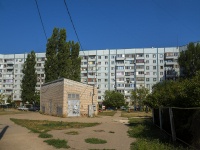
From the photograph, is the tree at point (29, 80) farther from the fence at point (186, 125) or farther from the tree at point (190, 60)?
the fence at point (186, 125)

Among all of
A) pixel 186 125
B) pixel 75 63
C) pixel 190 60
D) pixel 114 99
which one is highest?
pixel 190 60

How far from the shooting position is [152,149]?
10438mm

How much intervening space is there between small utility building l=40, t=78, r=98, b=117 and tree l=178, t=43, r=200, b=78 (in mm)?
32377

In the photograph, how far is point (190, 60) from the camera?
7169cm

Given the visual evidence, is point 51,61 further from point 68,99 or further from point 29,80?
point 29,80

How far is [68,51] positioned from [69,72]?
3.88 m

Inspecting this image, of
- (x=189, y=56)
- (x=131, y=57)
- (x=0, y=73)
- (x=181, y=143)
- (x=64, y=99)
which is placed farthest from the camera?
(x=0, y=73)

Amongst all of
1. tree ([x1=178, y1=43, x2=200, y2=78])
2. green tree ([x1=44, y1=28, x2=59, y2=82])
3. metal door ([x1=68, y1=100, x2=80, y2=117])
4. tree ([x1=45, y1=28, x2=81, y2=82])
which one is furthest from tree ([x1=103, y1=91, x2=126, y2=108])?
metal door ([x1=68, y1=100, x2=80, y2=117])

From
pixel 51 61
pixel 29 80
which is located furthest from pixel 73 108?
pixel 29 80

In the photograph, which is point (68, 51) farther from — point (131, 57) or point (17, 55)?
point (17, 55)

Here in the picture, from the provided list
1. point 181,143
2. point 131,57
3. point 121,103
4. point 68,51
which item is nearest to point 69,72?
point 68,51

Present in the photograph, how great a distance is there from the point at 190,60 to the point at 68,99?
41576mm

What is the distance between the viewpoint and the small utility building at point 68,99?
3922 cm

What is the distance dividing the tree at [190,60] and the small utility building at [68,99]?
32.4m
